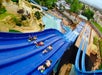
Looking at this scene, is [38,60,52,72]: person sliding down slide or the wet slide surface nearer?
the wet slide surface

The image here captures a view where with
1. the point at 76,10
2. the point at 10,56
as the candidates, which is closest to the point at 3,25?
the point at 10,56

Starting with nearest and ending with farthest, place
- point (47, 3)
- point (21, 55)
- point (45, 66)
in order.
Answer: point (21, 55) → point (45, 66) → point (47, 3)

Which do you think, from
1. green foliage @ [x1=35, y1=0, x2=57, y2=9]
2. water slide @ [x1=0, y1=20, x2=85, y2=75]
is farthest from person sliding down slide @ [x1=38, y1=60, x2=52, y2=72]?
green foliage @ [x1=35, y1=0, x2=57, y2=9]

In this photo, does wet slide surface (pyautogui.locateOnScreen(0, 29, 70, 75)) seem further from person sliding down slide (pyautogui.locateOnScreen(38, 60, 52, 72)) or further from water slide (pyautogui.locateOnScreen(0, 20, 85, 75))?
person sliding down slide (pyautogui.locateOnScreen(38, 60, 52, 72))

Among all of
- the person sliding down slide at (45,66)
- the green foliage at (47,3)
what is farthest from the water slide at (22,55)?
the green foliage at (47,3)

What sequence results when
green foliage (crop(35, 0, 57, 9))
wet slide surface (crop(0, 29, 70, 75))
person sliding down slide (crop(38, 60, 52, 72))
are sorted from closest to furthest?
wet slide surface (crop(0, 29, 70, 75)), person sliding down slide (crop(38, 60, 52, 72)), green foliage (crop(35, 0, 57, 9))

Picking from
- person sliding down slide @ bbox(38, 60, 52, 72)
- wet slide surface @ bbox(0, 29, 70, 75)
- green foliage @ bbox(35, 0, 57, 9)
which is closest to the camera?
wet slide surface @ bbox(0, 29, 70, 75)

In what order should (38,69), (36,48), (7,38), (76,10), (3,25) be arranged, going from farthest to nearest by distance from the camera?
(76,10) → (3,25) → (36,48) → (7,38) → (38,69)

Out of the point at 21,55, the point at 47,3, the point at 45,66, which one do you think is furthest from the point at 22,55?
the point at 47,3

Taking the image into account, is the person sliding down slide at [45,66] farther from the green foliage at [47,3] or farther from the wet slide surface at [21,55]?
the green foliage at [47,3]

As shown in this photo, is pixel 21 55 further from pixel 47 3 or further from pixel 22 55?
pixel 47 3

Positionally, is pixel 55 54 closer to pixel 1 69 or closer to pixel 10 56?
pixel 10 56
